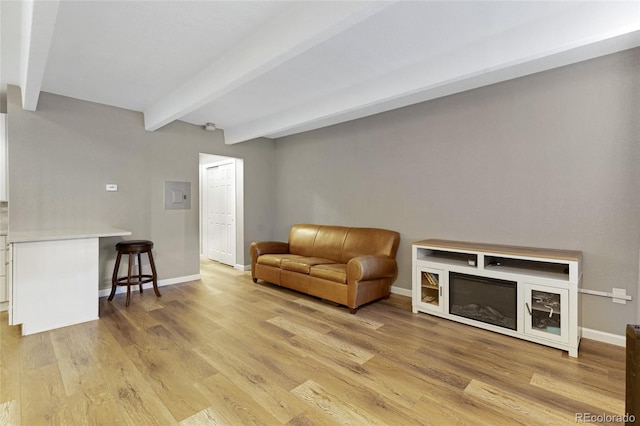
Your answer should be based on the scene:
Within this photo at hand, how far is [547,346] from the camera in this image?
8.16 feet

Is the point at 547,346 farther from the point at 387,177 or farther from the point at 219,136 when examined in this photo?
the point at 219,136

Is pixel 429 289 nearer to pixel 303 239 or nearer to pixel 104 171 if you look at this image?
pixel 303 239

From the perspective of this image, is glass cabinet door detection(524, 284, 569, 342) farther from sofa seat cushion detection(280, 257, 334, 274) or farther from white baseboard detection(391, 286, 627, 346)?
sofa seat cushion detection(280, 257, 334, 274)

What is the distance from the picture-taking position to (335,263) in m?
4.03

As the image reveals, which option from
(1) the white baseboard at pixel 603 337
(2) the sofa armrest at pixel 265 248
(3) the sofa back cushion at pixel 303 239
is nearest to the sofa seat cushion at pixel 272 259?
(2) the sofa armrest at pixel 265 248

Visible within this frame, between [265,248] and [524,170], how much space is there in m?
3.50

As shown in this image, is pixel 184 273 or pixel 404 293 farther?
pixel 184 273

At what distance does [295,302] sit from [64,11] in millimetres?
3335

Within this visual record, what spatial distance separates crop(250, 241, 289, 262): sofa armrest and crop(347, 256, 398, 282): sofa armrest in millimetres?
1722

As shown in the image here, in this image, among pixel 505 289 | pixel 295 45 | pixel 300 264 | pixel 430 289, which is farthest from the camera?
pixel 300 264

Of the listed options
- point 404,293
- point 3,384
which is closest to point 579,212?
point 404,293

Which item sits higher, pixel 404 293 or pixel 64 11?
pixel 64 11

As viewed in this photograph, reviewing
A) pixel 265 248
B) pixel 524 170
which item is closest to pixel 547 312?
pixel 524 170

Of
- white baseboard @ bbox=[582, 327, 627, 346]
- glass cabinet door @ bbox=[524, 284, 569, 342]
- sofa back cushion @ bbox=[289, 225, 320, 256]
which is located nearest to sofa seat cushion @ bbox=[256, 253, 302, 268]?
sofa back cushion @ bbox=[289, 225, 320, 256]
